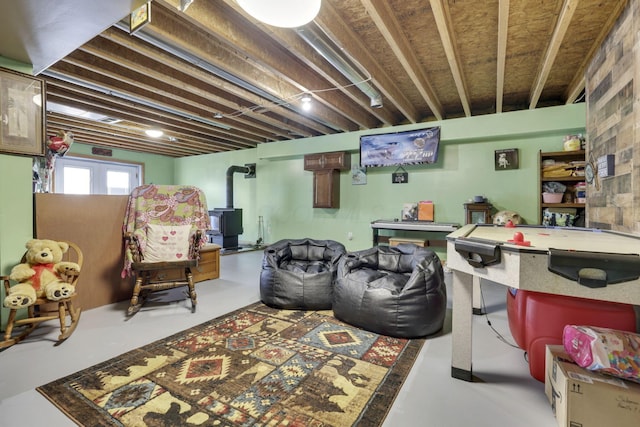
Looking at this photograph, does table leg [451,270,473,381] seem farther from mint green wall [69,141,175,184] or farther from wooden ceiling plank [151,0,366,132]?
mint green wall [69,141,175,184]

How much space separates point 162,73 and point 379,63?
2.62 meters

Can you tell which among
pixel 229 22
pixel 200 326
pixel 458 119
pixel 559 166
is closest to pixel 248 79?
pixel 229 22

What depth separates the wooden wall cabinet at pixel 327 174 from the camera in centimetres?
613

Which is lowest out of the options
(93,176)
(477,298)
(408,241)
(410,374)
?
(410,374)

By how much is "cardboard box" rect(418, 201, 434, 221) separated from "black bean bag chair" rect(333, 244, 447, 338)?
108 inches

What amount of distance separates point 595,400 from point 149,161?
10.3 m

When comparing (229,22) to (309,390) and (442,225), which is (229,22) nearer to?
(309,390)

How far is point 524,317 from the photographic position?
6.26ft

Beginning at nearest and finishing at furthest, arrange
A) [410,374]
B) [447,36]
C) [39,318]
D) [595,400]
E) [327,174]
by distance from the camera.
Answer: [595,400] → [410,374] → [39,318] → [447,36] → [327,174]

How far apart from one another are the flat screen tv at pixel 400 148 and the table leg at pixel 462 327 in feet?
12.1

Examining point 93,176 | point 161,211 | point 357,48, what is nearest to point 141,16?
point 357,48

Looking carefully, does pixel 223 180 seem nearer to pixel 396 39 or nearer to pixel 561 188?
pixel 396 39

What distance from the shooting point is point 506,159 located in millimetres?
4848

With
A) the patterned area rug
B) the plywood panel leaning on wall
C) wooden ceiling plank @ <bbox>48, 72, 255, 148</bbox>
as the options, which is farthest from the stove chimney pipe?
the patterned area rug
